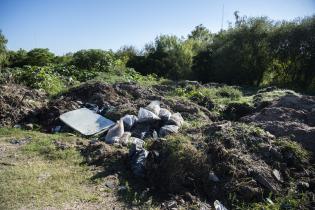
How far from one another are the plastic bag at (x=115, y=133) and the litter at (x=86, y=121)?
0.49m

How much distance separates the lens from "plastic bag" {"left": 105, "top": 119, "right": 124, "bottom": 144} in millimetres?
5957

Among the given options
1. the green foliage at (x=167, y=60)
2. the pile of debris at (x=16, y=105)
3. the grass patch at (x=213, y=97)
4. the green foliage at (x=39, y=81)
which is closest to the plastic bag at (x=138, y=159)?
the pile of debris at (x=16, y=105)

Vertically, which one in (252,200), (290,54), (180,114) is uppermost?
(290,54)

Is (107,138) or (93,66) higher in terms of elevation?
(93,66)

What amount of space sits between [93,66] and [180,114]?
28.9 ft

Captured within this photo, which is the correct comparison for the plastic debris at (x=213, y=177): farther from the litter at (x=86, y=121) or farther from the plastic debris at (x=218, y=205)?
the litter at (x=86, y=121)

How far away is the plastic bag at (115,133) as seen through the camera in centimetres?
596

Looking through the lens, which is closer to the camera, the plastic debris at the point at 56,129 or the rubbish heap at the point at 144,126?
the rubbish heap at the point at 144,126

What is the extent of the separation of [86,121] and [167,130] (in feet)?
6.01

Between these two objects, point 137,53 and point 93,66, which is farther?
point 137,53

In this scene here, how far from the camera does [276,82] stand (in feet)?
51.9

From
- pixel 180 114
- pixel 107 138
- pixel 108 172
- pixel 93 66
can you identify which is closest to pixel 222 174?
pixel 108 172

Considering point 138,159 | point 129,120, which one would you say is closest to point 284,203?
point 138,159

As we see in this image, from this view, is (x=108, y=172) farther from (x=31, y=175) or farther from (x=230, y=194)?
(x=230, y=194)
